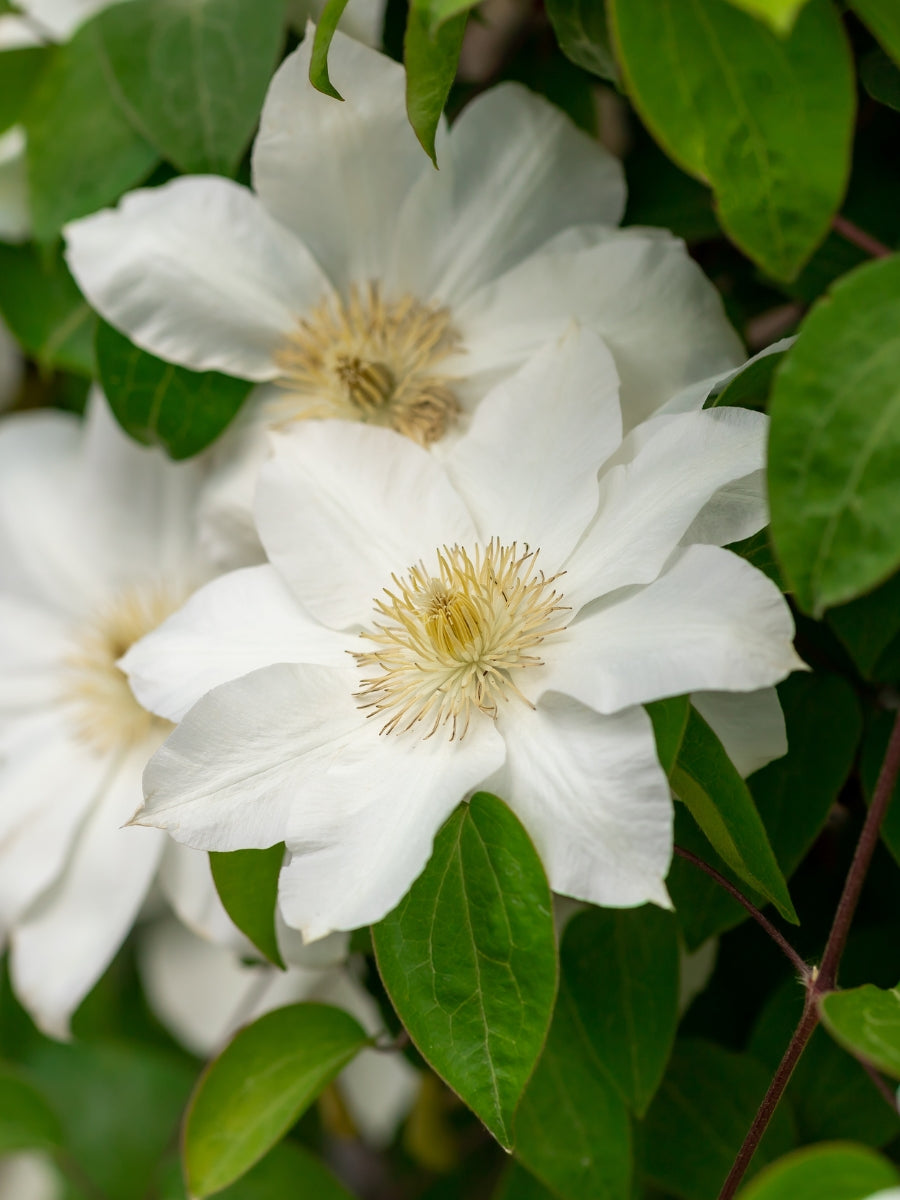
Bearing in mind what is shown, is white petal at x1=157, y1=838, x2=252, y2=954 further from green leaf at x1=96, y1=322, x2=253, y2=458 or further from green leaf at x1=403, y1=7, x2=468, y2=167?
green leaf at x1=403, y1=7, x2=468, y2=167

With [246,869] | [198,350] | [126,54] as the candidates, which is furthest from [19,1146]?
[126,54]

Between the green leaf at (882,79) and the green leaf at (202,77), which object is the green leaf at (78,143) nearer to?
the green leaf at (202,77)

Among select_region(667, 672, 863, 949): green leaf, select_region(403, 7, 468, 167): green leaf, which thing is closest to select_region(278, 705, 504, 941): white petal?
select_region(667, 672, 863, 949): green leaf

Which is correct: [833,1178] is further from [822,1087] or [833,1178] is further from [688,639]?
[822,1087]

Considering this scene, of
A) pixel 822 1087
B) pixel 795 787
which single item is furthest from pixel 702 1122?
pixel 795 787

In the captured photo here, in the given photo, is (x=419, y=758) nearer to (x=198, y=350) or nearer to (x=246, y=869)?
(x=246, y=869)

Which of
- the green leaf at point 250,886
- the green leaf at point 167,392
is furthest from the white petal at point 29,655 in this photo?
the green leaf at point 250,886
